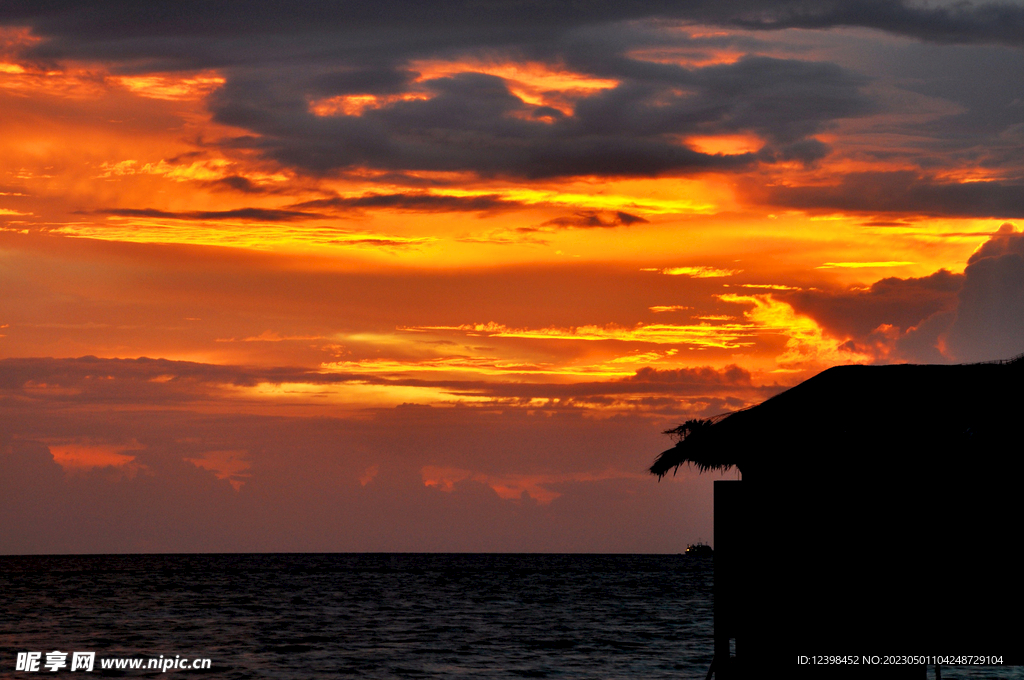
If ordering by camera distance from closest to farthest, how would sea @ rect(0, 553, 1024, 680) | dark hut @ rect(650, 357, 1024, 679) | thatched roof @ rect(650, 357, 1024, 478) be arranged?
dark hut @ rect(650, 357, 1024, 679), thatched roof @ rect(650, 357, 1024, 478), sea @ rect(0, 553, 1024, 680)

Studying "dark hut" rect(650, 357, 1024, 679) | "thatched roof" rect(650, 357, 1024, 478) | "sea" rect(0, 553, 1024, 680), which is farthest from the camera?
"sea" rect(0, 553, 1024, 680)

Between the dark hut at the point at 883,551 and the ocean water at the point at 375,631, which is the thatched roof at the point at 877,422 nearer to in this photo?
the dark hut at the point at 883,551

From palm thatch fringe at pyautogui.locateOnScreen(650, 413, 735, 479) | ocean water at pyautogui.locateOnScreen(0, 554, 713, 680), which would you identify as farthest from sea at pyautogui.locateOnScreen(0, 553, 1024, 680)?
palm thatch fringe at pyautogui.locateOnScreen(650, 413, 735, 479)

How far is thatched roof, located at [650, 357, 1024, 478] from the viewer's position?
449 inches

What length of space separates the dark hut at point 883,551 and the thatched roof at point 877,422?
3cm

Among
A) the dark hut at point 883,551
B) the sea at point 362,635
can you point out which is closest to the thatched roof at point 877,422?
the dark hut at point 883,551

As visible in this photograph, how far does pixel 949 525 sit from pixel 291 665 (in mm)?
26660

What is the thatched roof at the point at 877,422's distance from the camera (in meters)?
11.4

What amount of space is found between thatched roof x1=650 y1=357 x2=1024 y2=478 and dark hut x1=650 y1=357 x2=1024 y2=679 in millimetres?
30

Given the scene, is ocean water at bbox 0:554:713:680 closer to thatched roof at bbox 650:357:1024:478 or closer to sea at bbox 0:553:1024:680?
sea at bbox 0:553:1024:680

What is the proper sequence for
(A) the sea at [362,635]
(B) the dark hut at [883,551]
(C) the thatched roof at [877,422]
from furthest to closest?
(A) the sea at [362,635] → (C) the thatched roof at [877,422] → (B) the dark hut at [883,551]

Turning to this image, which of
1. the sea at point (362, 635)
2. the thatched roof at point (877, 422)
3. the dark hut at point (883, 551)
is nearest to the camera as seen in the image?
the dark hut at point (883, 551)

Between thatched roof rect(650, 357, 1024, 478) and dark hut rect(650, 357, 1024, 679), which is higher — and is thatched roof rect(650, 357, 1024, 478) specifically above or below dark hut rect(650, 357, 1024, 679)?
above

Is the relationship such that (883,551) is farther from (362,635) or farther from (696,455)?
(362,635)
